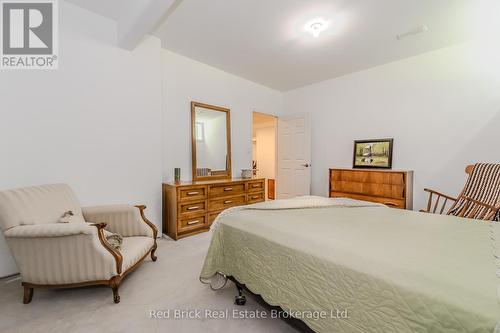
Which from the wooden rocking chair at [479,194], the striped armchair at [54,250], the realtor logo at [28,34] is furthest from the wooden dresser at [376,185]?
the realtor logo at [28,34]

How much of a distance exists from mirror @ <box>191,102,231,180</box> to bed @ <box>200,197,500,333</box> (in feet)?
7.13

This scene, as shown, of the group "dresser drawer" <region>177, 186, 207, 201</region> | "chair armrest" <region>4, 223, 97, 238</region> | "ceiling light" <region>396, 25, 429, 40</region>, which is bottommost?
"chair armrest" <region>4, 223, 97, 238</region>

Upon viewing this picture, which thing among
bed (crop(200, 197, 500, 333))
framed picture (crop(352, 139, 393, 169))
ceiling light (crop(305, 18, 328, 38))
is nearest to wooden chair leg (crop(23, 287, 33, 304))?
bed (crop(200, 197, 500, 333))

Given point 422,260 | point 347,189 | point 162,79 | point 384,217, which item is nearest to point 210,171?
point 162,79

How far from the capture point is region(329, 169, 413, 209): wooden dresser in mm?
3377

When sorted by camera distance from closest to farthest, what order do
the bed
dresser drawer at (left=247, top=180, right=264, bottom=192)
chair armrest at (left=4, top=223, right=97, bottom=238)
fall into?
the bed < chair armrest at (left=4, top=223, right=97, bottom=238) < dresser drawer at (left=247, top=180, right=264, bottom=192)

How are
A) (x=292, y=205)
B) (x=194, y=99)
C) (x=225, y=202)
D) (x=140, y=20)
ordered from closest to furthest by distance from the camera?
(x=292, y=205) → (x=140, y=20) → (x=225, y=202) → (x=194, y=99)

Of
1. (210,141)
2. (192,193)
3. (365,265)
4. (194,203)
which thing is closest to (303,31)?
(210,141)

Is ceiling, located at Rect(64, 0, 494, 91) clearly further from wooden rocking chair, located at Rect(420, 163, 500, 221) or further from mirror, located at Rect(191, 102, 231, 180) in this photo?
wooden rocking chair, located at Rect(420, 163, 500, 221)

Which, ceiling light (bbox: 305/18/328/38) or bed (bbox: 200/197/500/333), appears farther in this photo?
ceiling light (bbox: 305/18/328/38)

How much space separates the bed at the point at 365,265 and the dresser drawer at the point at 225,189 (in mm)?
1657

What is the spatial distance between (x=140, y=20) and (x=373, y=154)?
4.04m

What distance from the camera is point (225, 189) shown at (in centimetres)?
367

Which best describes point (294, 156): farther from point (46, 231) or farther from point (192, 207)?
point (46, 231)
